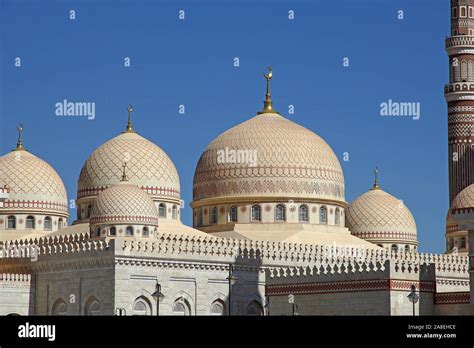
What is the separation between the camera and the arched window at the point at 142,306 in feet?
162

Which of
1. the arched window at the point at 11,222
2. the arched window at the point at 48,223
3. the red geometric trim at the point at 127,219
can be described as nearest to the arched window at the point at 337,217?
the red geometric trim at the point at 127,219

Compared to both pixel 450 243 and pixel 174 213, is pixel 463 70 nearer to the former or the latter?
pixel 450 243

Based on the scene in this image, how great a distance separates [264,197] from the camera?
57.2 metres

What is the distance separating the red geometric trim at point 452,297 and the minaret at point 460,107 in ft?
55.8

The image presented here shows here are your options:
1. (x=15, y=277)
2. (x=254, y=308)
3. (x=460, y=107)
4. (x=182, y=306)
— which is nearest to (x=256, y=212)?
(x=254, y=308)

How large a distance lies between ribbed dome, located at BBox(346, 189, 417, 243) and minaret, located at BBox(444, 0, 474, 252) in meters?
2.32

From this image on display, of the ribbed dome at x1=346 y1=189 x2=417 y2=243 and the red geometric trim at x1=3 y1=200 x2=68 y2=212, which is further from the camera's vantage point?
the ribbed dome at x1=346 y1=189 x2=417 y2=243

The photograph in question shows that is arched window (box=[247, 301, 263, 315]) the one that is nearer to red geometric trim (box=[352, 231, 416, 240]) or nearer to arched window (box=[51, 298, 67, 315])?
arched window (box=[51, 298, 67, 315])

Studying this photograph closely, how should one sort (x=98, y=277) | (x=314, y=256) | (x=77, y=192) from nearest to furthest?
(x=98, y=277), (x=314, y=256), (x=77, y=192)

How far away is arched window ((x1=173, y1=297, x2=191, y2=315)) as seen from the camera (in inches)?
1994

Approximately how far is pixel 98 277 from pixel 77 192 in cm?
904

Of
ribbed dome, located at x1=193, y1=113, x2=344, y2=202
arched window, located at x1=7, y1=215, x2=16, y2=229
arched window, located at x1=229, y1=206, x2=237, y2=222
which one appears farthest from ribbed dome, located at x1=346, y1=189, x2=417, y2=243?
arched window, located at x1=7, y1=215, x2=16, y2=229
